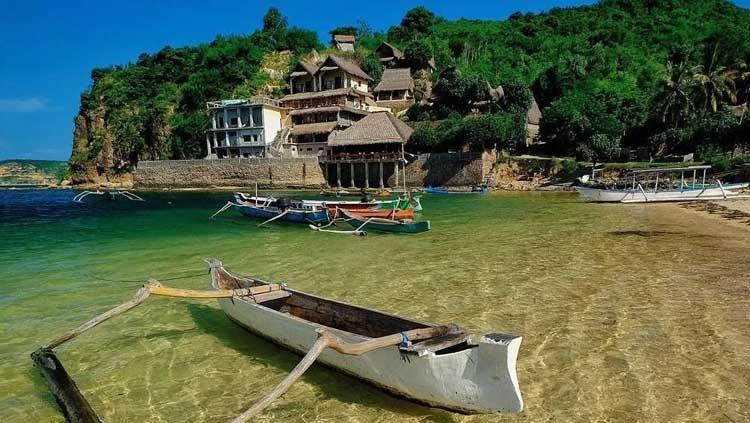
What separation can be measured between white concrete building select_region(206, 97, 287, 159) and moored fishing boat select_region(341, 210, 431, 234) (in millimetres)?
42119

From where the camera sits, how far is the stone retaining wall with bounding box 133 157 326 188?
56438mm

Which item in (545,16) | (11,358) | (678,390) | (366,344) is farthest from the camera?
(545,16)

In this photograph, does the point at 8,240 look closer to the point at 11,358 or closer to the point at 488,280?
the point at 11,358

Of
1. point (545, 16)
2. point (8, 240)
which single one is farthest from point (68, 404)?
point (545, 16)

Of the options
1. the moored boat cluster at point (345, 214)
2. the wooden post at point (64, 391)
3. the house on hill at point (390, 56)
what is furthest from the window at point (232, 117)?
the wooden post at point (64, 391)

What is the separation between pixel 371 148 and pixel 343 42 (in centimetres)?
4441

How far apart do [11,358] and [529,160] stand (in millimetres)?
46800

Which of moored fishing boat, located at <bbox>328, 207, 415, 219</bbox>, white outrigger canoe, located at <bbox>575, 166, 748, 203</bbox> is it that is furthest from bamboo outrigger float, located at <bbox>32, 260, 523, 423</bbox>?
white outrigger canoe, located at <bbox>575, 166, 748, 203</bbox>

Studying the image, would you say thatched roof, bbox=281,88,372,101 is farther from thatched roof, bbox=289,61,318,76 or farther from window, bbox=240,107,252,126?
window, bbox=240,107,252,126

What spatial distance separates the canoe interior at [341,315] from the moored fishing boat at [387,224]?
12.1 m

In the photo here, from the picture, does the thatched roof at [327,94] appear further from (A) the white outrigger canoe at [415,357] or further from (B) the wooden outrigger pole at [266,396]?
(A) the white outrigger canoe at [415,357]

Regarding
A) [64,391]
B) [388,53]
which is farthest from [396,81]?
[64,391]

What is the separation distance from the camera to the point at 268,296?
8.93 metres

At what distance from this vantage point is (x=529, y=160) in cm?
4844
